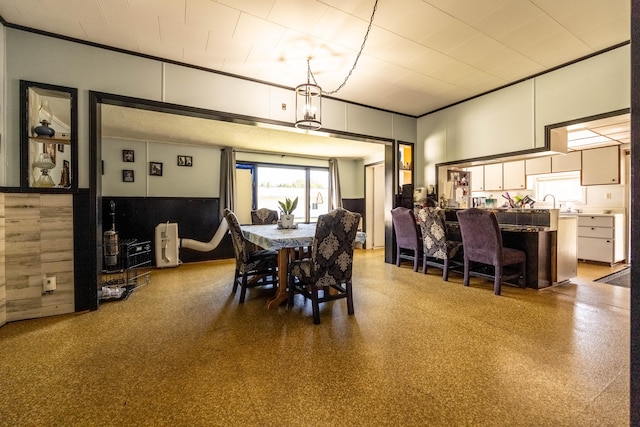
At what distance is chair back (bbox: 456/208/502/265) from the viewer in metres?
3.22

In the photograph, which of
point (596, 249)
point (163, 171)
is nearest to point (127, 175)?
point (163, 171)

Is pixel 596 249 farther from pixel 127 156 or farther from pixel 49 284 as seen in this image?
pixel 127 156

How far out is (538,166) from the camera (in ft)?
19.4

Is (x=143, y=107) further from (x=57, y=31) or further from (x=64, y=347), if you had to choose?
(x=64, y=347)

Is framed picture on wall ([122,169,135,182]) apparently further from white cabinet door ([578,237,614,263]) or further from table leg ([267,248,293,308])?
white cabinet door ([578,237,614,263])

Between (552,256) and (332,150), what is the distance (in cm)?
417

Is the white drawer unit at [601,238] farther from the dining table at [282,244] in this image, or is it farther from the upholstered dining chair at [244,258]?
the upholstered dining chair at [244,258]

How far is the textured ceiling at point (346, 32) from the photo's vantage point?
2400mm

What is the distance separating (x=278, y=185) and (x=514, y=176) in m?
5.19

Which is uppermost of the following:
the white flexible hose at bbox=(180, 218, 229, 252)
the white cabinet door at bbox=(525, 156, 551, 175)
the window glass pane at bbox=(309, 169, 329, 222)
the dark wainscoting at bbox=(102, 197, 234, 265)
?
the white cabinet door at bbox=(525, 156, 551, 175)

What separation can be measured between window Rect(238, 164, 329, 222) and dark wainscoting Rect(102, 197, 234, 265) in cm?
115

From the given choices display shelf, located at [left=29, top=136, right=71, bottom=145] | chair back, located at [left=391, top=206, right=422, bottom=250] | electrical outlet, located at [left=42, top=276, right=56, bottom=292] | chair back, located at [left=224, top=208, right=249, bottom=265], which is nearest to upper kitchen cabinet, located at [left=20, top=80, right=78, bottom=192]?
display shelf, located at [left=29, top=136, right=71, bottom=145]

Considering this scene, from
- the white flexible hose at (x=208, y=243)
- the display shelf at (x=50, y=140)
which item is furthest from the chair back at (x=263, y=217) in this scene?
the display shelf at (x=50, y=140)

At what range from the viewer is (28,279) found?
2600mm
